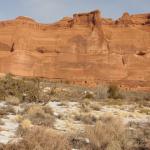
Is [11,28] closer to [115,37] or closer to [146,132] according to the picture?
[115,37]

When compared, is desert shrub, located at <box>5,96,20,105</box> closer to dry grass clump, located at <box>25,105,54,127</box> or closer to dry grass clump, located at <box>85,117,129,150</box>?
dry grass clump, located at <box>25,105,54,127</box>

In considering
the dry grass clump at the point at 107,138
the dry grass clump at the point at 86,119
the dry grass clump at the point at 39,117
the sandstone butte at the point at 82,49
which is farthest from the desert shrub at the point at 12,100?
the sandstone butte at the point at 82,49

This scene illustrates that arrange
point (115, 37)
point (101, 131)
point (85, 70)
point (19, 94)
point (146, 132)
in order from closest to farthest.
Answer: point (101, 131) < point (146, 132) < point (19, 94) < point (85, 70) < point (115, 37)

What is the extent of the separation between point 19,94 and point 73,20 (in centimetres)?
5943

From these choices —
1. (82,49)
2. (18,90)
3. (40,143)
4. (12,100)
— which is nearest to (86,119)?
(12,100)

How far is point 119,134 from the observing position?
973 cm

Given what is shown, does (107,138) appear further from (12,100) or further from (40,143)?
(12,100)

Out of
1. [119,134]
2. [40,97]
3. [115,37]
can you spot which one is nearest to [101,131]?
[119,134]

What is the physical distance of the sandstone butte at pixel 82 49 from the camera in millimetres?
71000

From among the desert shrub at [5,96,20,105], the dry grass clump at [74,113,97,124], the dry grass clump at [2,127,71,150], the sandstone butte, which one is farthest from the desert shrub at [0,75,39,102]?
the sandstone butte

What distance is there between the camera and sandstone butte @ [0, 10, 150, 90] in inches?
2795

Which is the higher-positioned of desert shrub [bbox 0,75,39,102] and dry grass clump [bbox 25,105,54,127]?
desert shrub [bbox 0,75,39,102]

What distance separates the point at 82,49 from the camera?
241ft

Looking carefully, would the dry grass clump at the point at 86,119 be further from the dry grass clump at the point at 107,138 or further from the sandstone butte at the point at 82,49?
the sandstone butte at the point at 82,49
